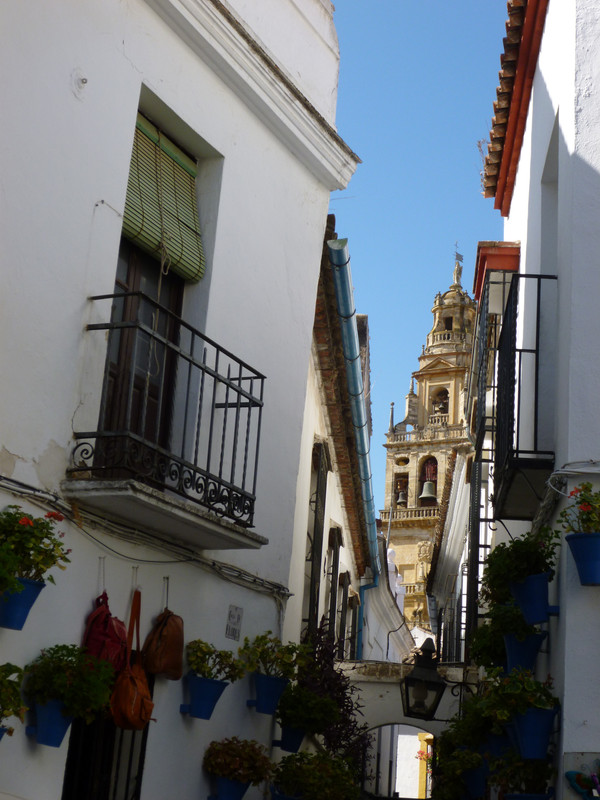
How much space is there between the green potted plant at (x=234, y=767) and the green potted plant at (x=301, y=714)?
696 millimetres

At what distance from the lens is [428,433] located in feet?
228

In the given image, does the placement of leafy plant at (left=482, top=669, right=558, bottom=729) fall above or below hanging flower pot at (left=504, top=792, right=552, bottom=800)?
above

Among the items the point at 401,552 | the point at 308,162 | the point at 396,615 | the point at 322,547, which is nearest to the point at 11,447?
the point at 308,162

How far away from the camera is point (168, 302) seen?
8320mm

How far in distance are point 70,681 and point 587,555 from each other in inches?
108

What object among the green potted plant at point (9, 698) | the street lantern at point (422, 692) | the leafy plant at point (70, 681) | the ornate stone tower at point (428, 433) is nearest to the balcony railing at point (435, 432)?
the ornate stone tower at point (428, 433)

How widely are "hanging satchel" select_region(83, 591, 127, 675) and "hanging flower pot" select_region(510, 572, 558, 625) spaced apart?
2.35 m

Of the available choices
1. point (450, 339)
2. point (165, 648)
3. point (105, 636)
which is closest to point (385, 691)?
point (165, 648)

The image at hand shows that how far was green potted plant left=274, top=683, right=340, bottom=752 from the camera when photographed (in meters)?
8.62

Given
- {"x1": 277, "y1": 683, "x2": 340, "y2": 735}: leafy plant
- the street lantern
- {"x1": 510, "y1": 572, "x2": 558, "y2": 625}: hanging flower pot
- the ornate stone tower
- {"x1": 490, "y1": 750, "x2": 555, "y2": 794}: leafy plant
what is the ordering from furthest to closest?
1. the ornate stone tower
2. the street lantern
3. {"x1": 277, "y1": 683, "x2": 340, "y2": 735}: leafy plant
4. {"x1": 510, "y1": 572, "x2": 558, "y2": 625}: hanging flower pot
5. {"x1": 490, "y1": 750, "x2": 555, "y2": 794}: leafy plant

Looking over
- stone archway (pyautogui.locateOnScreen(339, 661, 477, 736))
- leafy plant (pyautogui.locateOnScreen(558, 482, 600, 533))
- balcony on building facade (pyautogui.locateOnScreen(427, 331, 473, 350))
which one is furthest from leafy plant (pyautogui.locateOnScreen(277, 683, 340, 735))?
balcony on building facade (pyautogui.locateOnScreen(427, 331, 473, 350))

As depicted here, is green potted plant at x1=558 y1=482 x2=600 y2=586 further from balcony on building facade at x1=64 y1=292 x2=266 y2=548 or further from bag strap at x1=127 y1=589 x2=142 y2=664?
bag strap at x1=127 y1=589 x2=142 y2=664

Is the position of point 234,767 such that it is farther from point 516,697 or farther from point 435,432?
point 435,432

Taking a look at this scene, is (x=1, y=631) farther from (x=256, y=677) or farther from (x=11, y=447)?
(x=256, y=677)
